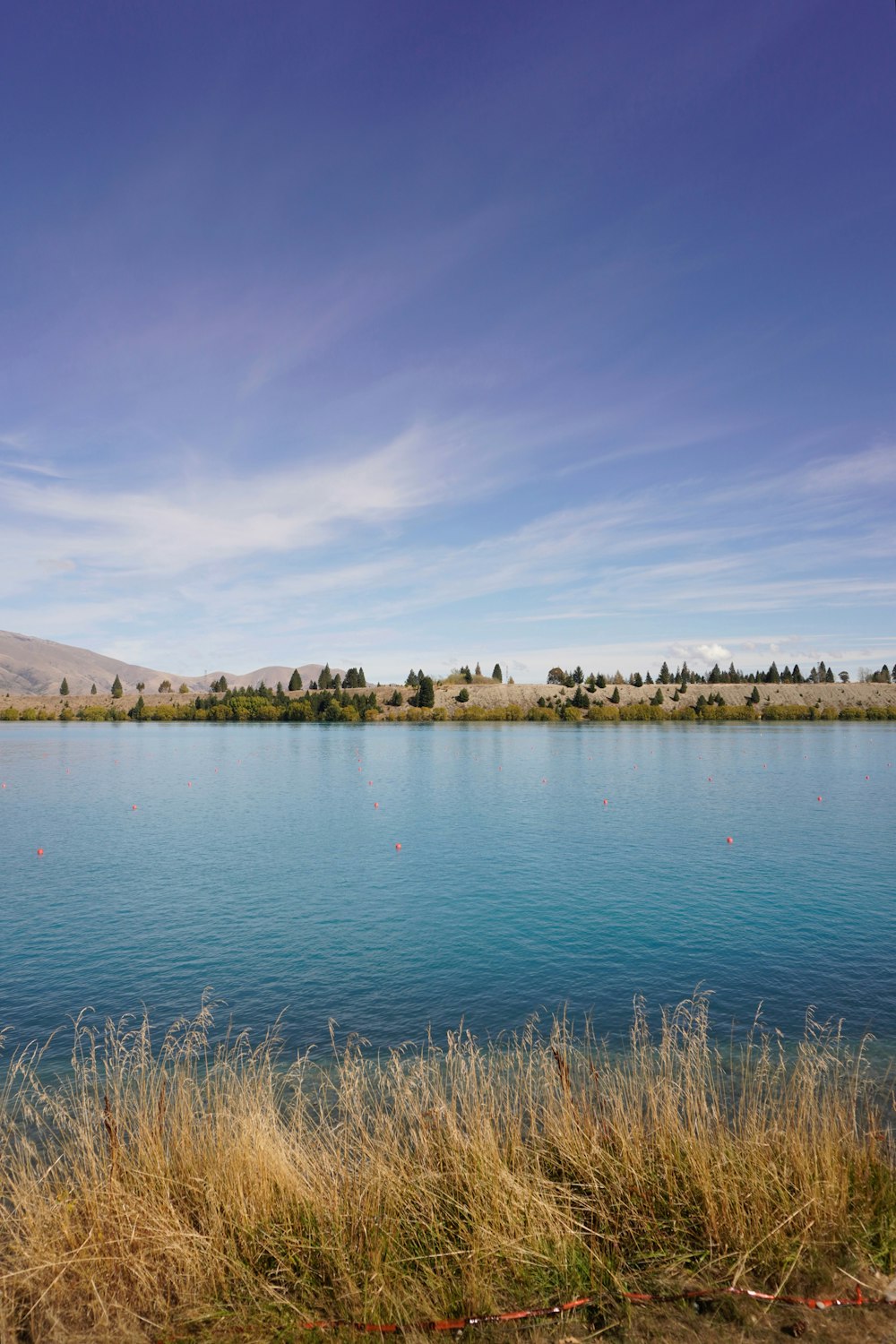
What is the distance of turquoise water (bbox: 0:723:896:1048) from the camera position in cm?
1716

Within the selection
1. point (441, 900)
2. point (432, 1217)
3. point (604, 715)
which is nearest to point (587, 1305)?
point (432, 1217)

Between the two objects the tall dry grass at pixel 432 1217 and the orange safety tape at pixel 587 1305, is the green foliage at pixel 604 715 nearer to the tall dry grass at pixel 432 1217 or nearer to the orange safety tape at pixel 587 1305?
the tall dry grass at pixel 432 1217

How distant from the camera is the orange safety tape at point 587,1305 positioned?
19.4 ft

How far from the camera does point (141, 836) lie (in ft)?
122

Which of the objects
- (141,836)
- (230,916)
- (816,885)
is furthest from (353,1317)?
(141,836)

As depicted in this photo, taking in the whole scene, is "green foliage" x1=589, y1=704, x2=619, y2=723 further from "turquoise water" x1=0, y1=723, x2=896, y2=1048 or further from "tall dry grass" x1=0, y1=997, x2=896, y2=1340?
"tall dry grass" x1=0, y1=997, x2=896, y2=1340

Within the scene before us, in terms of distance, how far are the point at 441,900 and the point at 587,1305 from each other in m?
20.5

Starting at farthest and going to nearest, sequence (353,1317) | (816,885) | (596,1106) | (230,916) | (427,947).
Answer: (816,885) → (230,916) → (427,947) → (596,1106) → (353,1317)

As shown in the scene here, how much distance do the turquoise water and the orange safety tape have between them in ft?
30.1

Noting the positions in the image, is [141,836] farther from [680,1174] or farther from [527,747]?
[527,747]

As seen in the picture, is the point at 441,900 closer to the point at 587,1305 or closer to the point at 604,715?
the point at 587,1305

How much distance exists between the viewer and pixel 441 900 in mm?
26391

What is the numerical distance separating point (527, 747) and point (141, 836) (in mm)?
67549

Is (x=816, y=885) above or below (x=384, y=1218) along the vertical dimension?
below
